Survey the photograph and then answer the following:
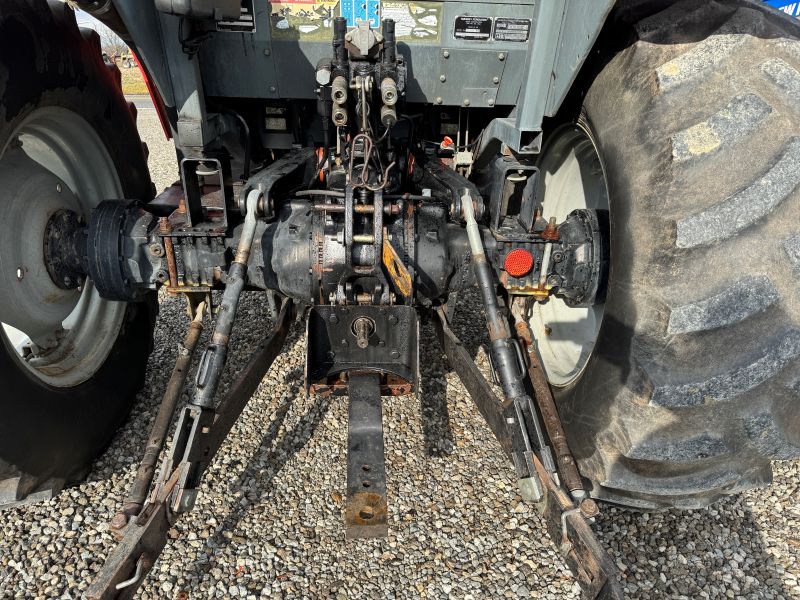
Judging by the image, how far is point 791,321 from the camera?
1.55 metres

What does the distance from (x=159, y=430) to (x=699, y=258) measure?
2164 mm

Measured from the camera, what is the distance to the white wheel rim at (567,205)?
2.73 meters

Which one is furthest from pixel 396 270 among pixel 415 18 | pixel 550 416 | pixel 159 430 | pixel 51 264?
pixel 51 264

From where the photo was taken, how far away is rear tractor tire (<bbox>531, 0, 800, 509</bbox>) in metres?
1.54

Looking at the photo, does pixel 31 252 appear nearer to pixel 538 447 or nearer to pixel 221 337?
pixel 221 337

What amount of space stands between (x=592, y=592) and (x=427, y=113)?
2654mm

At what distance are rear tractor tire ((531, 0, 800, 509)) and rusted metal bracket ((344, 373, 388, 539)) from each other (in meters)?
0.77

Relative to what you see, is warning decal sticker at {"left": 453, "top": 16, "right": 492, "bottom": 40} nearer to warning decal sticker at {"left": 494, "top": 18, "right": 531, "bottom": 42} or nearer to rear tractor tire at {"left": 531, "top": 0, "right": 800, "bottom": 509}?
warning decal sticker at {"left": 494, "top": 18, "right": 531, "bottom": 42}

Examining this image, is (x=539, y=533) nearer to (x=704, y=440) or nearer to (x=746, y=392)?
(x=704, y=440)

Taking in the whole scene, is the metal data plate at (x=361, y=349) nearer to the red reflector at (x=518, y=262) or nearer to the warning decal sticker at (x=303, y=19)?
the red reflector at (x=518, y=262)

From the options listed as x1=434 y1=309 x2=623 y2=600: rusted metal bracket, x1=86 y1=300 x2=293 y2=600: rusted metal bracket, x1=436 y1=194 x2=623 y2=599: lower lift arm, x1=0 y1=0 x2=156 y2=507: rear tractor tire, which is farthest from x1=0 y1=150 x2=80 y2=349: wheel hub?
x1=434 y1=309 x2=623 y2=600: rusted metal bracket

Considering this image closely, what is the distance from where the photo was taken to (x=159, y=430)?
2.28 meters

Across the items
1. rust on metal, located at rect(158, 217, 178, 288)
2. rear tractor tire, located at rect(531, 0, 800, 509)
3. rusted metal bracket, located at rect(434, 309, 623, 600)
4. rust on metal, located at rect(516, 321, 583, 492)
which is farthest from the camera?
rust on metal, located at rect(158, 217, 178, 288)

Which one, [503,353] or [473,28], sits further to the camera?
[473,28]
